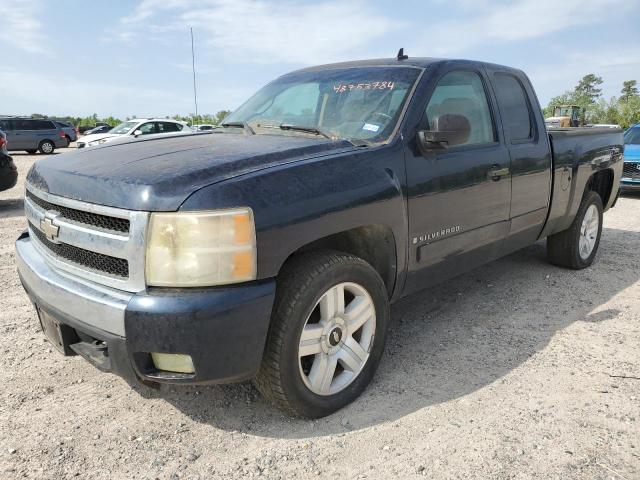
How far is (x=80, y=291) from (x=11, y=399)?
100cm

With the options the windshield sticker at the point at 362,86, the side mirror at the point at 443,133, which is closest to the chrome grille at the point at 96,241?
the side mirror at the point at 443,133

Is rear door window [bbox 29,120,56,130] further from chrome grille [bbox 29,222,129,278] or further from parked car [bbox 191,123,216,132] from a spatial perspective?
chrome grille [bbox 29,222,129,278]

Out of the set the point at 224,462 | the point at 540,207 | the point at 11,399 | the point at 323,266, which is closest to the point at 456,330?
the point at 540,207

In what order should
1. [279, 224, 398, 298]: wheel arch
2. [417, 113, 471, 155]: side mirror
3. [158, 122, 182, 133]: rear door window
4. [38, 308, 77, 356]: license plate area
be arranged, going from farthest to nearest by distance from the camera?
[158, 122, 182, 133]: rear door window < [417, 113, 471, 155]: side mirror < [279, 224, 398, 298]: wheel arch < [38, 308, 77, 356]: license plate area

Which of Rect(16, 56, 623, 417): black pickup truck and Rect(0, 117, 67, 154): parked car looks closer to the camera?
→ Rect(16, 56, 623, 417): black pickup truck

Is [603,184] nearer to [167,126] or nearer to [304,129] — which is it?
[304,129]

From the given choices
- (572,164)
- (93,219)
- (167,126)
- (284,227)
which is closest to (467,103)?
(572,164)

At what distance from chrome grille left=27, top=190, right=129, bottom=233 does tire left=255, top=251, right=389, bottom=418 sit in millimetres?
718

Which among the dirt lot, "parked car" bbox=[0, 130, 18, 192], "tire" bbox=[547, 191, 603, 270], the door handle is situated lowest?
the dirt lot

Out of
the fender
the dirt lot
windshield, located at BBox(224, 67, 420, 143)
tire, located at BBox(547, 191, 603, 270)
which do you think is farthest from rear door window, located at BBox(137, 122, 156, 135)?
the fender

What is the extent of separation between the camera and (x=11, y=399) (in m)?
2.79

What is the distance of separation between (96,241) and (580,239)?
14.7ft

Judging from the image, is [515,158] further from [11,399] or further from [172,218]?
[11,399]

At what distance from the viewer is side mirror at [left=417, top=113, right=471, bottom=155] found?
2.95 meters
